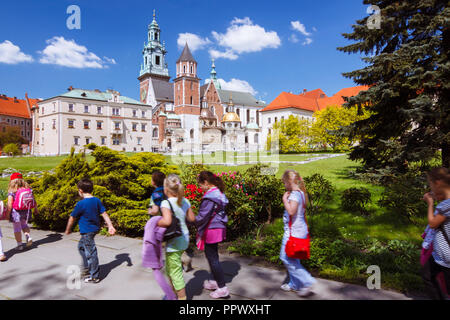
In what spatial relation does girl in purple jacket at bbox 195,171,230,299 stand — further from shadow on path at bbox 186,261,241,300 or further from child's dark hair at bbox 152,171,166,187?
child's dark hair at bbox 152,171,166,187

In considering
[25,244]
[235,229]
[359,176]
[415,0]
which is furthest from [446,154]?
[25,244]

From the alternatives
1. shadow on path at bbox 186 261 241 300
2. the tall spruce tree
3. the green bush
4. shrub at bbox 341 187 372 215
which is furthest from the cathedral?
shadow on path at bbox 186 261 241 300

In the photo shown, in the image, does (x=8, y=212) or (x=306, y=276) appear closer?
(x=306, y=276)

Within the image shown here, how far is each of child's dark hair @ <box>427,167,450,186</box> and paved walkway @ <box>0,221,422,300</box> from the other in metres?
1.68

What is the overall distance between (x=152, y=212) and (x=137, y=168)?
498 cm

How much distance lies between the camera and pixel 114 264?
491 cm

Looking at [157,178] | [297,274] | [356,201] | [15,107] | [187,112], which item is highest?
[15,107]

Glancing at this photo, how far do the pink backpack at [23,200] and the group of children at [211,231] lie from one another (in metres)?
2.37

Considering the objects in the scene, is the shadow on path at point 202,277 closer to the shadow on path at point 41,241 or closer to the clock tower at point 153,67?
the shadow on path at point 41,241

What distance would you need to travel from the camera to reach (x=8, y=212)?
5469 millimetres

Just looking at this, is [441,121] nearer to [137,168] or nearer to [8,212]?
[137,168]

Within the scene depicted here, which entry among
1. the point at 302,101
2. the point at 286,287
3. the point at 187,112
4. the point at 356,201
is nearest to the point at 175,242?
the point at 286,287

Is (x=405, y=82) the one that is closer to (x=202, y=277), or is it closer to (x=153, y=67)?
(x=202, y=277)

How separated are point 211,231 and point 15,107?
320 ft
